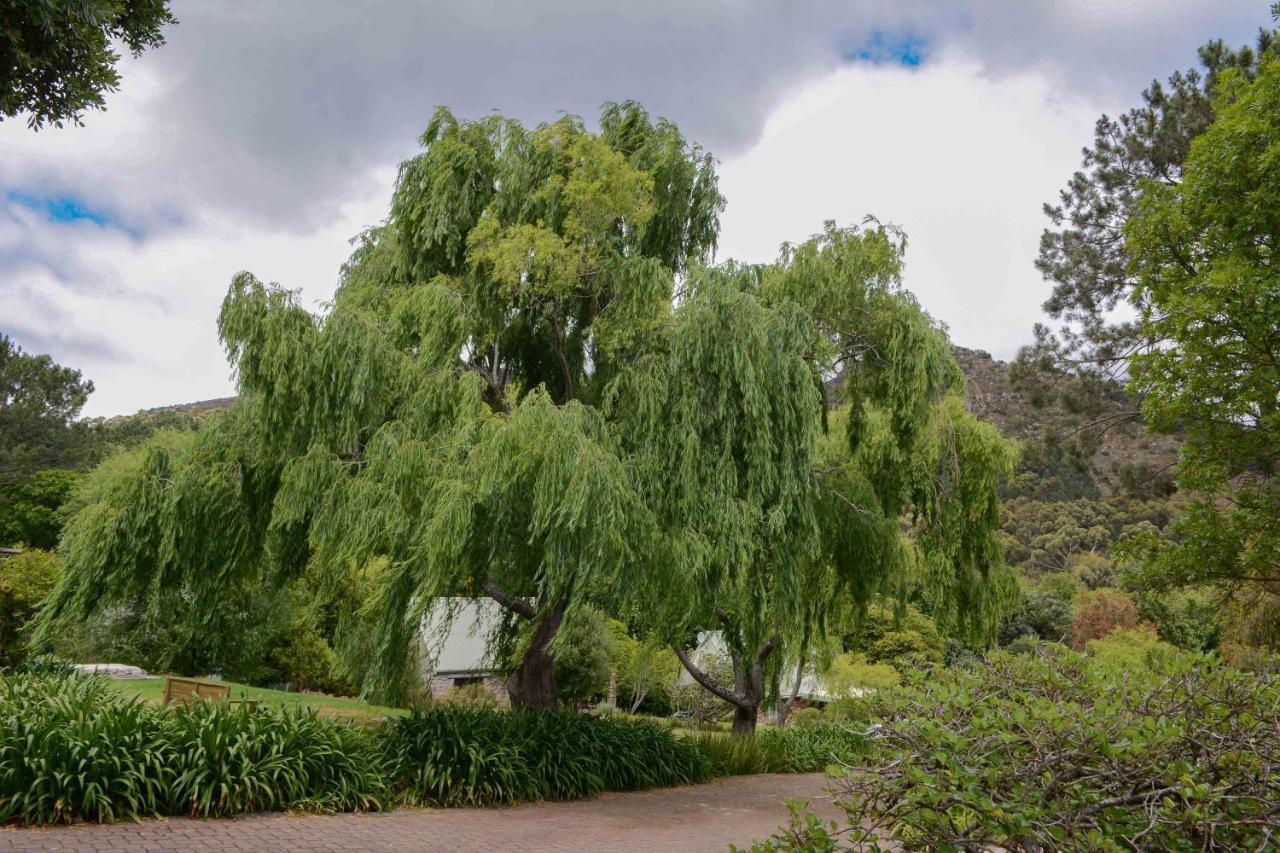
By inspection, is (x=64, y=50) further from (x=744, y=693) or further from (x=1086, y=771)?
(x=744, y=693)

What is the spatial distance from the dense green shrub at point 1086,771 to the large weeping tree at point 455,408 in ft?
15.5

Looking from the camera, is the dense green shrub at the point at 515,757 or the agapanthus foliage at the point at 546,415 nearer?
the agapanthus foliage at the point at 546,415

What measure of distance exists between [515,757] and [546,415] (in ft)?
12.9

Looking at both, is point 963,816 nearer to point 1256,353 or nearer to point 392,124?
point 1256,353

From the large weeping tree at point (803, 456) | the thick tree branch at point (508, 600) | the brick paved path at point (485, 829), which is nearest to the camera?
the brick paved path at point (485, 829)

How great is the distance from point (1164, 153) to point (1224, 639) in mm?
11316

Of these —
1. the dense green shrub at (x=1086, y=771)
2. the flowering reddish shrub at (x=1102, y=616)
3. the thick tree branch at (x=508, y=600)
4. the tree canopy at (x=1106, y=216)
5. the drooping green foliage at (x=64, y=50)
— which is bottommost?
the dense green shrub at (x=1086, y=771)

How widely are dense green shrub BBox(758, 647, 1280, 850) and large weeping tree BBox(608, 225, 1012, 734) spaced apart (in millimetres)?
5226

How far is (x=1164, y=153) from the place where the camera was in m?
15.2

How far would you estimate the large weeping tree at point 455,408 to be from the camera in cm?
827

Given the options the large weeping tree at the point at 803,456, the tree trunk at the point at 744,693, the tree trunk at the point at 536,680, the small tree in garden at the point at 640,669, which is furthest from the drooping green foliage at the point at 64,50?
the small tree in garden at the point at 640,669

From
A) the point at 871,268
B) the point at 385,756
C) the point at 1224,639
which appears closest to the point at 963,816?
the point at 385,756

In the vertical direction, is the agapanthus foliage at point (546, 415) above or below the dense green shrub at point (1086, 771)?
above

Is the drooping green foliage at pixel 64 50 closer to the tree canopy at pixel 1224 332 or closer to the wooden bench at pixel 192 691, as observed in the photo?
the wooden bench at pixel 192 691
